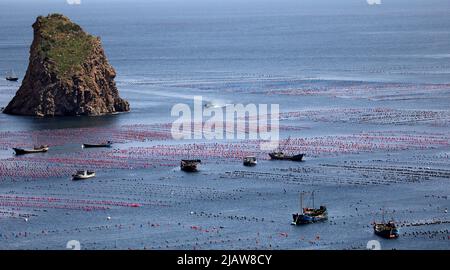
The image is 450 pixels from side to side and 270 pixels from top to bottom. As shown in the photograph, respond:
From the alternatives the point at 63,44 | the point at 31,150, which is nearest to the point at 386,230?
the point at 31,150

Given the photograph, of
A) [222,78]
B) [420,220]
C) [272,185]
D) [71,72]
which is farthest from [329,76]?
[420,220]

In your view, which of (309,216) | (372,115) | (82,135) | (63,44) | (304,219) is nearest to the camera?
(304,219)

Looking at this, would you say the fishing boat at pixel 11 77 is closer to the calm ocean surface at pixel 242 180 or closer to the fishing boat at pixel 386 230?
the calm ocean surface at pixel 242 180

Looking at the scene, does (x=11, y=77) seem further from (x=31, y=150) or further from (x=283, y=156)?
(x=283, y=156)

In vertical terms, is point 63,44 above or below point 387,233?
above

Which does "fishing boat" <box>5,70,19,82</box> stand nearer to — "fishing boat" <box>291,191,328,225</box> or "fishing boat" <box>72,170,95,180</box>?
"fishing boat" <box>72,170,95,180</box>

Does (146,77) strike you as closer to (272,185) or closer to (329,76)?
(329,76)

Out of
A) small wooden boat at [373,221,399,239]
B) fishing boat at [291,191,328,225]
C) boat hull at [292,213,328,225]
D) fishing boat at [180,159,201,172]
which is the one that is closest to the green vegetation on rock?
fishing boat at [180,159,201,172]
